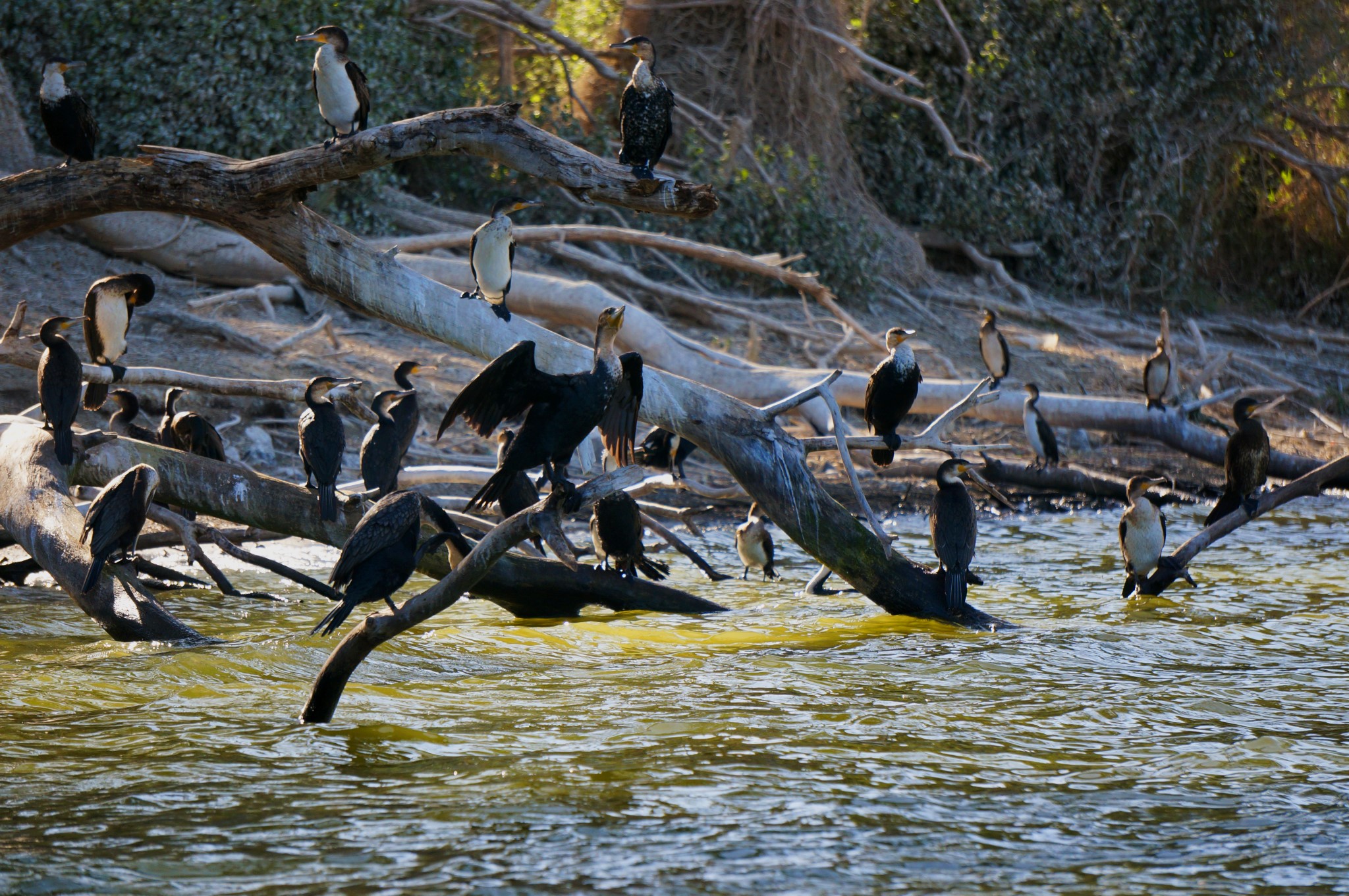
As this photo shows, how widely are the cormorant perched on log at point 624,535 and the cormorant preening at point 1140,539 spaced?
101 inches

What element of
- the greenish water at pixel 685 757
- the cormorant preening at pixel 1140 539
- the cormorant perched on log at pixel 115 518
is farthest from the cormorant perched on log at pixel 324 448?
the cormorant preening at pixel 1140 539

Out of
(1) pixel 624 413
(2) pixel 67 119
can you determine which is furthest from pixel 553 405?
(2) pixel 67 119

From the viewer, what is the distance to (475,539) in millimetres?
6383

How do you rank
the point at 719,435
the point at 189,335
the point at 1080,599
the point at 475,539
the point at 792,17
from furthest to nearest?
the point at 792,17 < the point at 189,335 < the point at 1080,599 < the point at 475,539 < the point at 719,435

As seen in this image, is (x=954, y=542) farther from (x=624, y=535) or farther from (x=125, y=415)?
(x=125, y=415)

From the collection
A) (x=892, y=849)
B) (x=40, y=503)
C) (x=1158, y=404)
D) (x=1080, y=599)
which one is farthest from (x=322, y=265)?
(x=1158, y=404)

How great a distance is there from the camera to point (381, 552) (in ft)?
14.4

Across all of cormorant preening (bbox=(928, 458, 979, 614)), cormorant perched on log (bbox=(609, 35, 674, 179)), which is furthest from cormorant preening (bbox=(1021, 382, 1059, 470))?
cormorant perched on log (bbox=(609, 35, 674, 179))

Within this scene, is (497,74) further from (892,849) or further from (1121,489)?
(892,849)

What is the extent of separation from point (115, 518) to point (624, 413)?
1.99m

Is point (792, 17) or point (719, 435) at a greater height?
point (792, 17)

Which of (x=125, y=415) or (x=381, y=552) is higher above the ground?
(x=125, y=415)

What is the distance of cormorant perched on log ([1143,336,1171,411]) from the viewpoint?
1075cm

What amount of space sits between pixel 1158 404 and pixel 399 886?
9075 mm
